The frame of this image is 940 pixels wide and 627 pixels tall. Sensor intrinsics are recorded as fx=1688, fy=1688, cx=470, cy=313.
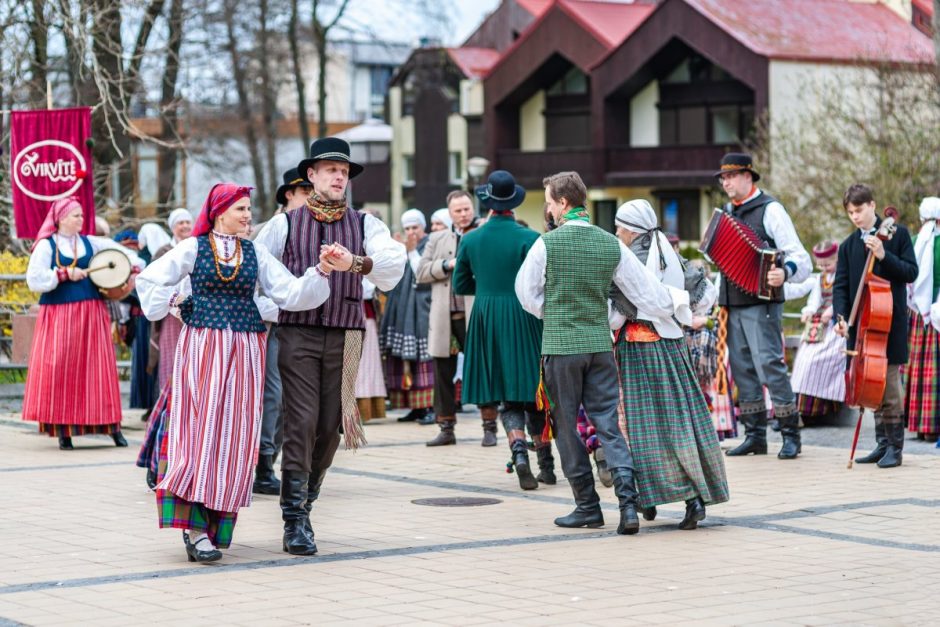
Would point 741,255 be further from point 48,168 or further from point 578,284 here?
point 48,168

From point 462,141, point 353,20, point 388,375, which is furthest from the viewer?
point 462,141

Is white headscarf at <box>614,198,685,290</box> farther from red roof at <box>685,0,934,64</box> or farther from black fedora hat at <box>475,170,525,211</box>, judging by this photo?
red roof at <box>685,0,934,64</box>

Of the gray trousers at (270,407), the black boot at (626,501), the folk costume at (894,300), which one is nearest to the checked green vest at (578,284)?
the black boot at (626,501)

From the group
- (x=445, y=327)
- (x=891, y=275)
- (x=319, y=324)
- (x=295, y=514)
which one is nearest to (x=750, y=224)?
(x=891, y=275)

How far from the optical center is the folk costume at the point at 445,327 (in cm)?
1288

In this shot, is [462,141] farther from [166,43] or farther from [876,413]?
[876,413]

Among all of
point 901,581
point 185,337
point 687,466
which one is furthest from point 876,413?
point 185,337

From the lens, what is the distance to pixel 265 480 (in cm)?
1015

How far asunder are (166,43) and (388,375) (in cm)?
972

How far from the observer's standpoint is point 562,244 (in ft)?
27.8

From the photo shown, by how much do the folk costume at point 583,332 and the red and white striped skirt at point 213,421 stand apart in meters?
1.64

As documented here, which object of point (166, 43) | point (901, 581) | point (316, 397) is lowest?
point (901, 581)

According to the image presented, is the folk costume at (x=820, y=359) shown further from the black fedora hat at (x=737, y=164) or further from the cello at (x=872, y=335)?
the cello at (x=872, y=335)

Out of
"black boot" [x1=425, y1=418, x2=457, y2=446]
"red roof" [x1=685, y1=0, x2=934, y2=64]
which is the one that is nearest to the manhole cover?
"black boot" [x1=425, y1=418, x2=457, y2=446]
